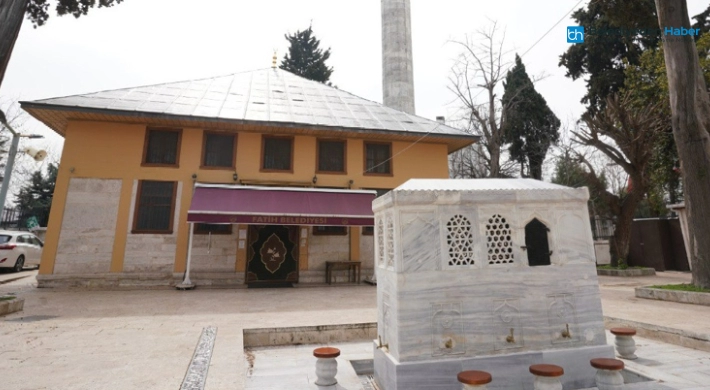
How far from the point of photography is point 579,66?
2214 cm

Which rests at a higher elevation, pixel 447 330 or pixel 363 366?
pixel 447 330

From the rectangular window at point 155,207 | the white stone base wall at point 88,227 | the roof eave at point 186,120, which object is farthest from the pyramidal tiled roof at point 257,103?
the white stone base wall at point 88,227

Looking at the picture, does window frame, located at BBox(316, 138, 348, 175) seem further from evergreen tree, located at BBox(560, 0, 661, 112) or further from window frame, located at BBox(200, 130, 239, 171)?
evergreen tree, located at BBox(560, 0, 661, 112)

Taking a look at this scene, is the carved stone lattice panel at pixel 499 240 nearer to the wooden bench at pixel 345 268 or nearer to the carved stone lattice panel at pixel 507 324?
the carved stone lattice panel at pixel 507 324

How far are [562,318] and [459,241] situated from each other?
1469 millimetres

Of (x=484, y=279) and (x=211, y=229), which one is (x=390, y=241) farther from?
(x=211, y=229)

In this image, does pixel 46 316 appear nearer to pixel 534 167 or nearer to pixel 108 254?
pixel 108 254

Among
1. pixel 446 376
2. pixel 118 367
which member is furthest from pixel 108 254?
pixel 446 376

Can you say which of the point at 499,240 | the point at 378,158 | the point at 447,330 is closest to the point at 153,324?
the point at 447,330

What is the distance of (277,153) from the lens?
1209 centimetres

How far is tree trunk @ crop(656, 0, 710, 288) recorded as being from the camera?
8.12 m

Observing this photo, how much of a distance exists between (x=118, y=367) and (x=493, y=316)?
13.8ft

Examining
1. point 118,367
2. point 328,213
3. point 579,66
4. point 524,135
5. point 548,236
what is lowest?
point 118,367

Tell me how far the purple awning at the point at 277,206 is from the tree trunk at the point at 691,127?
326 inches
